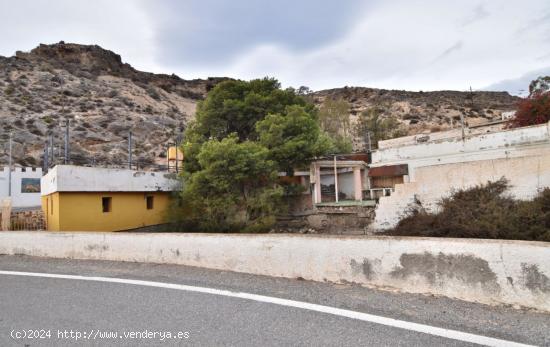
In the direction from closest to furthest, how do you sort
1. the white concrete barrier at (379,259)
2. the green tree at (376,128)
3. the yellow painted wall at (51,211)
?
1. the white concrete barrier at (379,259)
2. the yellow painted wall at (51,211)
3. the green tree at (376,128)

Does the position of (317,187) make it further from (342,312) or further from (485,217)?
(342,312)

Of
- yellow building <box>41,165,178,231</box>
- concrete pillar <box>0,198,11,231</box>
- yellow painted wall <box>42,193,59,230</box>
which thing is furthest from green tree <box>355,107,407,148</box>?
concrete pillar <box>0,198,11,231</box>

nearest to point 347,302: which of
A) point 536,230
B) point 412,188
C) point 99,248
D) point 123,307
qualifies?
point 123,307

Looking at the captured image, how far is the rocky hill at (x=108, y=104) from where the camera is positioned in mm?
42406

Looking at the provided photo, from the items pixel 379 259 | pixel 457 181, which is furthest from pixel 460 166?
pixel 379 259

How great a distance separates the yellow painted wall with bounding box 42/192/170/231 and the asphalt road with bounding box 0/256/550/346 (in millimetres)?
10999

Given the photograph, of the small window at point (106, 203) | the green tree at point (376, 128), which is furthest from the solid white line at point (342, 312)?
the green tree at point (376, 128)

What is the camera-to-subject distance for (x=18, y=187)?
2748 cm

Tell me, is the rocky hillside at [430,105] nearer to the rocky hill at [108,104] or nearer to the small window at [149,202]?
the rocky hill at [108,104]

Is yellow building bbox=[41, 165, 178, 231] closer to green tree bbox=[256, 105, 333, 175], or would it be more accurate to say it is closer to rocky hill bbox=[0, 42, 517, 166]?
green tree bbox=[256, 105, 333, 175]

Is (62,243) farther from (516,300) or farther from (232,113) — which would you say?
(232,113)

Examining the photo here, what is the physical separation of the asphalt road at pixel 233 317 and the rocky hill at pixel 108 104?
3581 centimetres

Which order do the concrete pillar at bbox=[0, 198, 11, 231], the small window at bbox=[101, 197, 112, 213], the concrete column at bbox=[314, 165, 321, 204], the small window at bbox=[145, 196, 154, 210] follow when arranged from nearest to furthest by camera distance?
the concrete pillar at bbox=[0, 198, 11, 231] < the small window at bbox=[101, 197, 112, 213] < the small window at bbox=[145, 196, 154, 210] < the concrete column at bbox=[314, 165, 321, 204]

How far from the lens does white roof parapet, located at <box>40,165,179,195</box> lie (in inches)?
593
